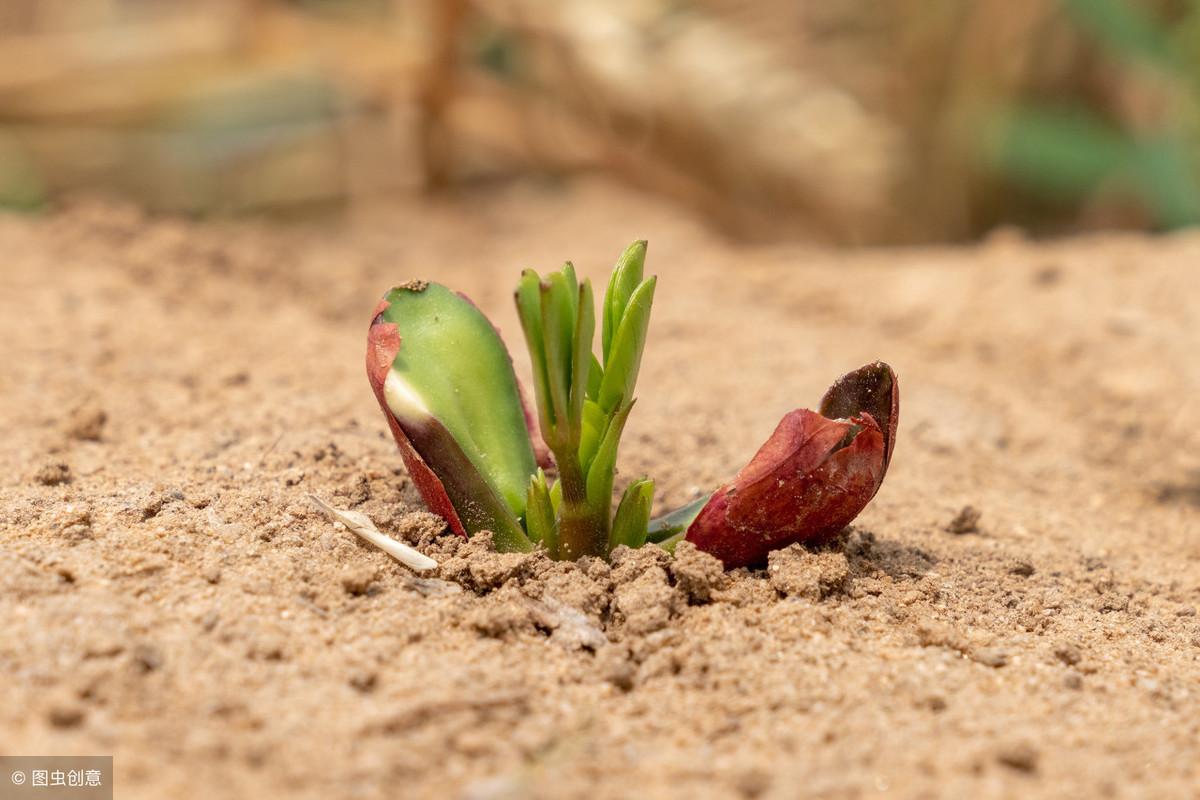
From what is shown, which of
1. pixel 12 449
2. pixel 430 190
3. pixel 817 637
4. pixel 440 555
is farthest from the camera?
pixel 430 190

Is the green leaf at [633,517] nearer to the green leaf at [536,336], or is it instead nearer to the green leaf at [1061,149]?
the green leaf at [536,336]

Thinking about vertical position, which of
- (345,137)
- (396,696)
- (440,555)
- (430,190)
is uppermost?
(345,137)

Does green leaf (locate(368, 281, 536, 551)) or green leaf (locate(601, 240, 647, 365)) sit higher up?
green leaf (locate(601, 240, 647, 365))

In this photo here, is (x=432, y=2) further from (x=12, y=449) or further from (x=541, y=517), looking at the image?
(x=541, y=517)

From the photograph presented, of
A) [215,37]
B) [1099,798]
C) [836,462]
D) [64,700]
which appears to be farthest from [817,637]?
[215,37]

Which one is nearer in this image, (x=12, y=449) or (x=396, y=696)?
(x=396, y=696)

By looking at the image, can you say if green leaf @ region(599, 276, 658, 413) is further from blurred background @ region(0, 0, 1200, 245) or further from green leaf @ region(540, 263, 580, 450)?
blurred background @ region(0, 0, 1200, 245)

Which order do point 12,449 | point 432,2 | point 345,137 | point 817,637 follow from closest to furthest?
1. point 817,637
2. point 12,449
3. point 432,2
4. point 345,137

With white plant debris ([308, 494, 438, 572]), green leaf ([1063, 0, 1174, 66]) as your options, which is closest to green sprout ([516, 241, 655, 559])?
white plant debris ([308, 494, 438, 572])
